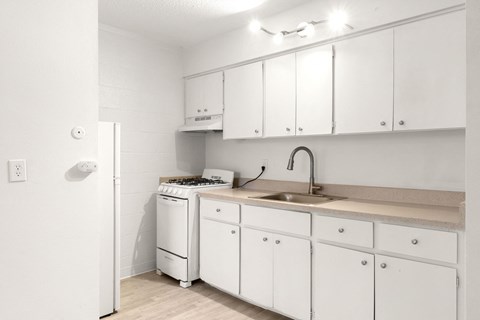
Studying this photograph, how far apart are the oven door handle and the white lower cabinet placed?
0.77 m

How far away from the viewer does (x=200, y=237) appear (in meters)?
3.26

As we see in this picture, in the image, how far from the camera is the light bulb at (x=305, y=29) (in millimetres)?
2643

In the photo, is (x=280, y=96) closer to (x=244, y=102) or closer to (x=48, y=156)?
(x=244, y=102)

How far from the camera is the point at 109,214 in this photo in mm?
2734

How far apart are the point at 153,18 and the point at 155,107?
3.27 feet

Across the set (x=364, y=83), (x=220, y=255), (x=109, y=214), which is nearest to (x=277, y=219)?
(x=220, y=255)

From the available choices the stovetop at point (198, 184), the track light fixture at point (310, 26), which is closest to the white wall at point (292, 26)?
the track light fixture at point (310, 26)

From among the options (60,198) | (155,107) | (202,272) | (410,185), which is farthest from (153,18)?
(410,185)

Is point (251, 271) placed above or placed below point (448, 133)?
below

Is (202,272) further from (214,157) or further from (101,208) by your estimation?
(214,157)

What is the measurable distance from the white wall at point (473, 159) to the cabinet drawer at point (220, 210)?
6.36 feet

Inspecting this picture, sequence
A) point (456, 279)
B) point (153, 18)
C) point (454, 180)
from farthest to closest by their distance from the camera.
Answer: point (153, 18) < point (454, 180) < point (456, 279)

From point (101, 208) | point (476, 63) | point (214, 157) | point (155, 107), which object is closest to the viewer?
point (476, 63)

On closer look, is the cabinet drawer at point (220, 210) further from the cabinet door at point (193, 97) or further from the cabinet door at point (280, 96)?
the cabinet door at point (193, 97)
